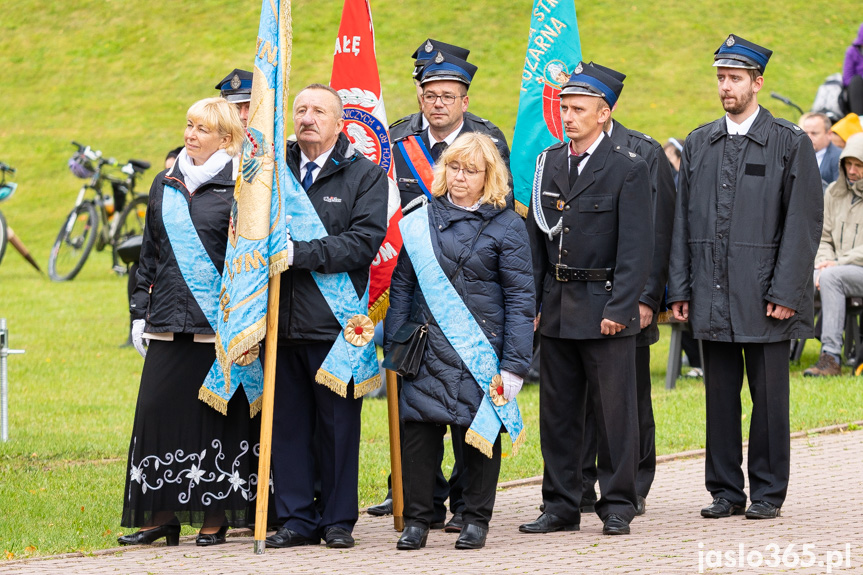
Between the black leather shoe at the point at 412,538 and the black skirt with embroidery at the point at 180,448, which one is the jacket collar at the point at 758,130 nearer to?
the black leather shoe at the point at 412,538

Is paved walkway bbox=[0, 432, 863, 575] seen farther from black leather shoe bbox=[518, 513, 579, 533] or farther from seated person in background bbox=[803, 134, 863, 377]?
seated person in background bbox=[803, 134, 863, 377]

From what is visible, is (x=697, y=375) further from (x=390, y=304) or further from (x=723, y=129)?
(x=390, y=304)

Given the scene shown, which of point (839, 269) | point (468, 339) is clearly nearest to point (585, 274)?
point (468, 339)

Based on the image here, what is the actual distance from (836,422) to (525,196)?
356 centimetres

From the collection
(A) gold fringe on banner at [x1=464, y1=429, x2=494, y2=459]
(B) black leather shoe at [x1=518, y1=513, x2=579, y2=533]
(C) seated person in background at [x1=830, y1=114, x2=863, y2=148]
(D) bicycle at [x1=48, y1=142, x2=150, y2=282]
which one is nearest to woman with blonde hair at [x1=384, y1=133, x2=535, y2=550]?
(A) gold fringe on banner at [x1=464, y1=429, x2=494, y2=459]

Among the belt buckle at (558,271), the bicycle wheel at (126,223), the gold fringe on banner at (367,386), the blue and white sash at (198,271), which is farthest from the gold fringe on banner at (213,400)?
the bicycle wheel at (126,223)

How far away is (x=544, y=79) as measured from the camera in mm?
7719

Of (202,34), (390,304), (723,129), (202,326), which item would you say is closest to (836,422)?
(723,129)

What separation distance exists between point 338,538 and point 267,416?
0.74m

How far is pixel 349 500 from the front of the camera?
638 cm

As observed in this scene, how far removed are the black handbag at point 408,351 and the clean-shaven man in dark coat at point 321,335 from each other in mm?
305

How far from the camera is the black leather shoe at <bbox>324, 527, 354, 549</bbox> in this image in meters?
6.25

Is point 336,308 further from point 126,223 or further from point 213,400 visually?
point 126,223

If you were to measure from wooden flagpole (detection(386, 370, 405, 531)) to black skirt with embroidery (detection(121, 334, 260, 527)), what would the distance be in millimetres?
850
